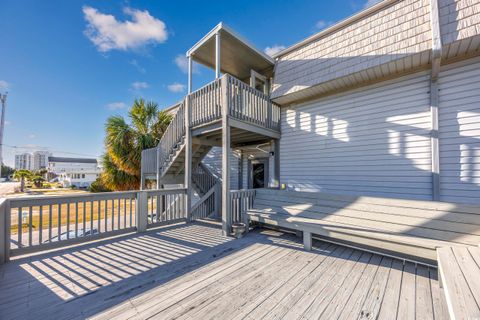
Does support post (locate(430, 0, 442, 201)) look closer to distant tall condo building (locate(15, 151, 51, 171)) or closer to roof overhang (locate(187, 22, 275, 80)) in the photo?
roof overhang (locate(187, 22, 275, 80))

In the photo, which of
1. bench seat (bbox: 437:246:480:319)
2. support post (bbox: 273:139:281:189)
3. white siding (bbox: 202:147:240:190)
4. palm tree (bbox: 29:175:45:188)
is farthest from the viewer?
palm tree (bbox: 29:175:45:188)

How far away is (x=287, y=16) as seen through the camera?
740 cm

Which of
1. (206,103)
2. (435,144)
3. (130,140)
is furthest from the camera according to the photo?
(130,140)

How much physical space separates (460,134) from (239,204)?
4818 mm

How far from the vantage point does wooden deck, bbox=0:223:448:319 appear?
202 centimetres

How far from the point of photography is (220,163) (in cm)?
859

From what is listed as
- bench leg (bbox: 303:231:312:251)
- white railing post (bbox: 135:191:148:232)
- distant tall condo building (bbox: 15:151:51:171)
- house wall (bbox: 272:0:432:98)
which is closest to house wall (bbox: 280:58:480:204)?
house wall (bbox: 272:0:432:98)

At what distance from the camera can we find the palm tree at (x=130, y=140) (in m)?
9.84

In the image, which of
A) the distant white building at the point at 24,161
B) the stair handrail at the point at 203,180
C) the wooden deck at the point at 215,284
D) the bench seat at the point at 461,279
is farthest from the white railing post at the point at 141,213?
the distant white building at the point at 24,161

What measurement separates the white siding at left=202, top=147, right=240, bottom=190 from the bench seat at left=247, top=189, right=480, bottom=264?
10.8ft

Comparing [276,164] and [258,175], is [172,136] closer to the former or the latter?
[258,175]

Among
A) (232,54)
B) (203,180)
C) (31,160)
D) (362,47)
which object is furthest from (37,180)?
(31,160)

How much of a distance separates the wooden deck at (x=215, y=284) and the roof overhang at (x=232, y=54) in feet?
17.7

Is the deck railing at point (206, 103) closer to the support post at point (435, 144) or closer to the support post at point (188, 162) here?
the support post at point (188, 162)
